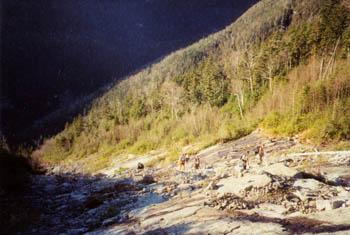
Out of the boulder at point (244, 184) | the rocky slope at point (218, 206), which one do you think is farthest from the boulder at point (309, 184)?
the boulder at point (244, 184)

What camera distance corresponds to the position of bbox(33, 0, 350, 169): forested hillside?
15.0 meters

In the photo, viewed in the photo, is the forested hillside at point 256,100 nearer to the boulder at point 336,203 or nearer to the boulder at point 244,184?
the boulder at point 244,184

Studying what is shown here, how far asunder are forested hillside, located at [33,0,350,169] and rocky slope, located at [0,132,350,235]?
6.89m

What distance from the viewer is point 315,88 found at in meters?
15.6

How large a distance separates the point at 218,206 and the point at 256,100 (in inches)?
1065

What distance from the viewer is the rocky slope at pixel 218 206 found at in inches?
159

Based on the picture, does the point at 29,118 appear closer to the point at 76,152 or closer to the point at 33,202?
the point at 76,152

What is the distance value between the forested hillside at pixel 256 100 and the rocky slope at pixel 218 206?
689cm

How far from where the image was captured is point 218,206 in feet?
17.3

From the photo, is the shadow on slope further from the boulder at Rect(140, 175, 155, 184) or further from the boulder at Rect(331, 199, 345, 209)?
the boulder at Rect(331, 199, 345, 209)

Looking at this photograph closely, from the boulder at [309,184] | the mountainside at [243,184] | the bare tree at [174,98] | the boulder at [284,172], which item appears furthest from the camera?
the bare tree at [174,98]

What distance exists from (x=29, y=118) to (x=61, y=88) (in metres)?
37.7

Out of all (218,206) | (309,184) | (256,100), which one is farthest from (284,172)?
(256,100)

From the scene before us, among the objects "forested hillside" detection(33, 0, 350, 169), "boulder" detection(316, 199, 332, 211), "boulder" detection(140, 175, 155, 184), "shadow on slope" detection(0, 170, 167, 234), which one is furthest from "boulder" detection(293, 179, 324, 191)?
"boulder" detection(140, 175, 155, 184)
